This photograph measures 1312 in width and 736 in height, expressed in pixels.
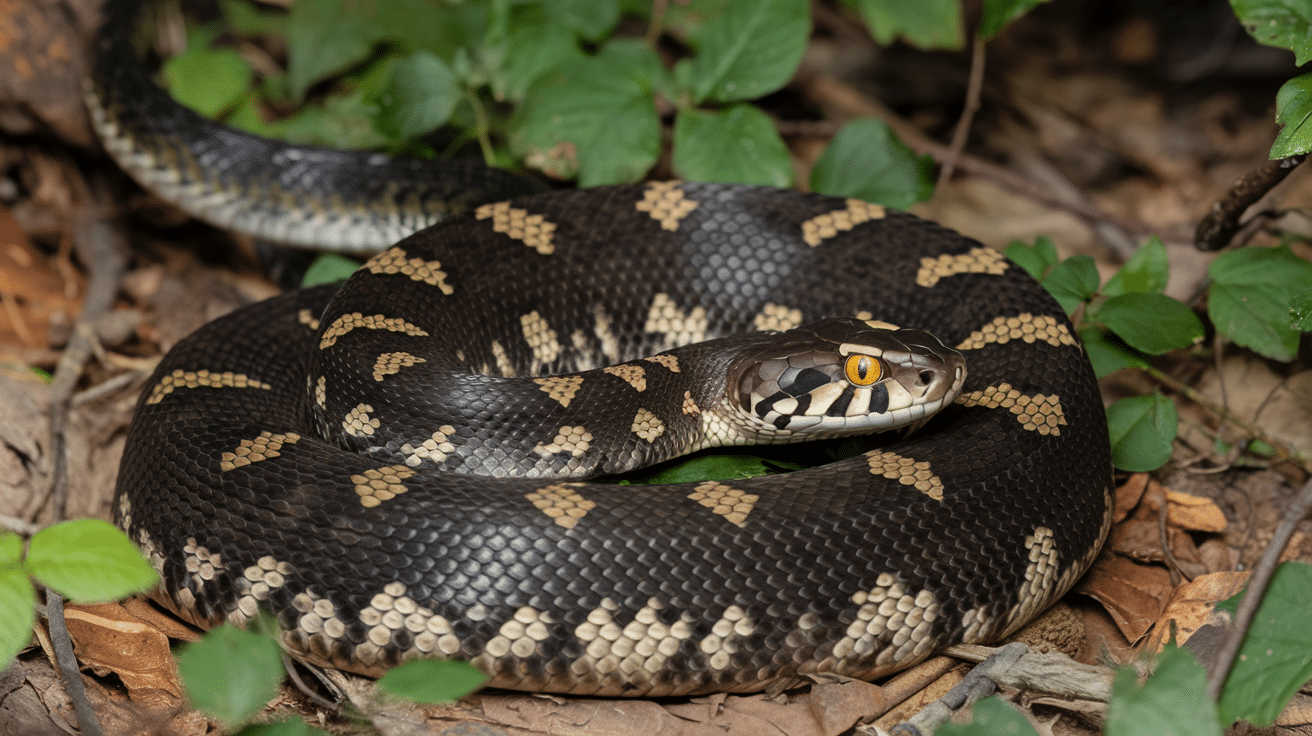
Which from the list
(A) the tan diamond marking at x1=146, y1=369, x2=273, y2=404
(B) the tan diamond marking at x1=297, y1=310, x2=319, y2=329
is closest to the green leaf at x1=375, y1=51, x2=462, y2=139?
(B) the tan diamond marking at x1=297, y1=310, x2=319, y2=329

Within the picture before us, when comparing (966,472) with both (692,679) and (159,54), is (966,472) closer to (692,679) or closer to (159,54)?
(692,679)

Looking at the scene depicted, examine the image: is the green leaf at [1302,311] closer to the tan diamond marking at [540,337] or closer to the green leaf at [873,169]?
the green leaf at [873,169]

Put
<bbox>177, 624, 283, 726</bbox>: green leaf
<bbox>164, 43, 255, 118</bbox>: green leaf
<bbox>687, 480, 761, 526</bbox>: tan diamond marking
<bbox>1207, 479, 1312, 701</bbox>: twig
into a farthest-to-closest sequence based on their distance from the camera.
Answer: <bbox>164, 43, 255, 118</bbox>: green leaf
<bbox>687, 480, 761, 526</bbox>: tan diamond marking
<bbox>1207, 479, 1312, 701</bbox>: twig
<bbox>177, 624, 283, 726</bbox>: green leaf

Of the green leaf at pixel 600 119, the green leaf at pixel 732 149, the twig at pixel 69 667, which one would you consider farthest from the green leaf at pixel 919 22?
the twig at pixel 69 667

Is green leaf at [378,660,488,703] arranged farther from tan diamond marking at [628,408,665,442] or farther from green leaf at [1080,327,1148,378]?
green leaf at [1080,327,1148,378]

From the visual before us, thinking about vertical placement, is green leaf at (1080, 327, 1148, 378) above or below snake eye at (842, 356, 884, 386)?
below

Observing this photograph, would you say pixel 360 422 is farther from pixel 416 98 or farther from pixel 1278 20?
pixel 1278 20

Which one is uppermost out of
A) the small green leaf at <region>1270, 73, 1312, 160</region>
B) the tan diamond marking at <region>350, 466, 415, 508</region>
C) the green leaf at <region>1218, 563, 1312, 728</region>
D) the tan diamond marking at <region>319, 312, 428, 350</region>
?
the small green leaf at <region>1270, 73, 1312, 160</region>
